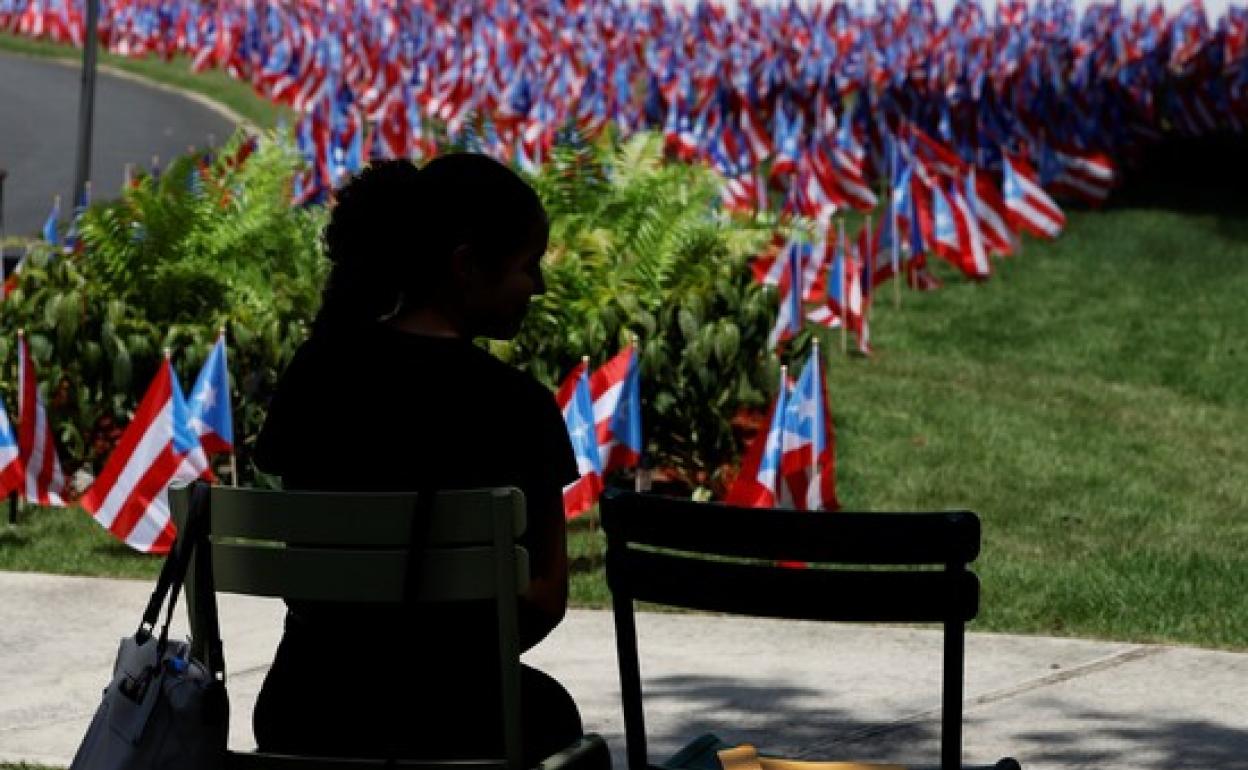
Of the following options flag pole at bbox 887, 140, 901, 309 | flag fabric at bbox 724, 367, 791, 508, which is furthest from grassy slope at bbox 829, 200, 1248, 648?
flag fabric at bbox 724, 367, 791, 508

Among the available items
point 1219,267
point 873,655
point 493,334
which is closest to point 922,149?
point 1219,267

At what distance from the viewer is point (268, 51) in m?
44.8

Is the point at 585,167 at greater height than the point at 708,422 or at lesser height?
greater

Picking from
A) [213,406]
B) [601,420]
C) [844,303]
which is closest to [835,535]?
[601,420]

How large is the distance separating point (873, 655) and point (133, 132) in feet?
90.1

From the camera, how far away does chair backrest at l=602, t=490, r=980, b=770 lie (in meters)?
4.11

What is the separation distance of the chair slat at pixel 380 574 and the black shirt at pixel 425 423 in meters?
0.11

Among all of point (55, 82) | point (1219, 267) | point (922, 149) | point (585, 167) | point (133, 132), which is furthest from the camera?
point (55, 82)

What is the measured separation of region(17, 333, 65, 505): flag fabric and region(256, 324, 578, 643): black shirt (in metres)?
6.04

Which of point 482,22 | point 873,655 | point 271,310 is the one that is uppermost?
point 482,22

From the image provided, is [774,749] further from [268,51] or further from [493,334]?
[268,51]

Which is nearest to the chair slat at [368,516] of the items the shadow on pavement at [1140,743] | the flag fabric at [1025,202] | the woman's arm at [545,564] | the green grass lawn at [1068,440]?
the woman's arm at [545,564]

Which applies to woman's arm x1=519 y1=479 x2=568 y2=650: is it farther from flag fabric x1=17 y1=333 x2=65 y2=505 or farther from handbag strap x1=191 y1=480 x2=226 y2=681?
flag fabric x1=17 y1=333 x2=65 y2=505

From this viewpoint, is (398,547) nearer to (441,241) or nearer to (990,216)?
(441,241)
